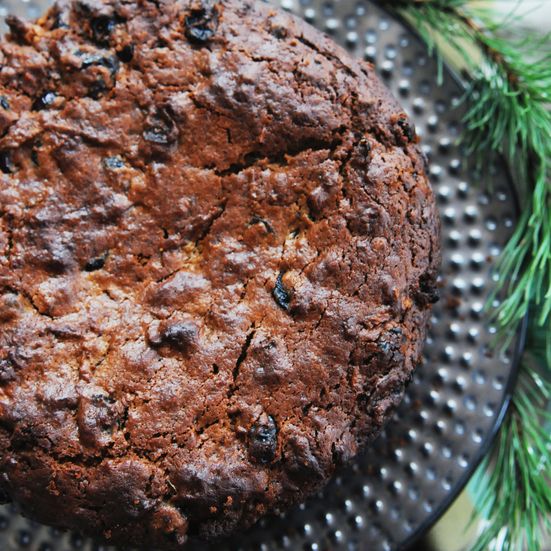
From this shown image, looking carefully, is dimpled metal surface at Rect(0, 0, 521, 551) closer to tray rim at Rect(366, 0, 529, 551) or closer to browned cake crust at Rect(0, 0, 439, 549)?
tray rim at Rect(366, 0, 529, 551)

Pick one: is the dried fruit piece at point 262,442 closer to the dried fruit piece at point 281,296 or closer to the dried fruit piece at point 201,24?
the dried fruit piece at point 281,296

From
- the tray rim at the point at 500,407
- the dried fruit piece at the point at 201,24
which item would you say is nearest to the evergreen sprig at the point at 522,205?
the tray rim at the point at 500,407

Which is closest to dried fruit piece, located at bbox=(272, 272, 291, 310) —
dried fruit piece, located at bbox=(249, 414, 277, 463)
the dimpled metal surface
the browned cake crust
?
the browned cake crust

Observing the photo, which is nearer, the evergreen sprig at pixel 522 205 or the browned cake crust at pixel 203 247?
the browned cake crust at pixel 203 247

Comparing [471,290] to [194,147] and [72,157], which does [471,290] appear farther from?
[72,157]

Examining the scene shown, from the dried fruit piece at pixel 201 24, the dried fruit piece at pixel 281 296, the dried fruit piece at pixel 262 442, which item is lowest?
the dried fruit piece at pixel 262 442

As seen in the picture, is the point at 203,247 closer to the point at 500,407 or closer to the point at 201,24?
the point at 201,24
